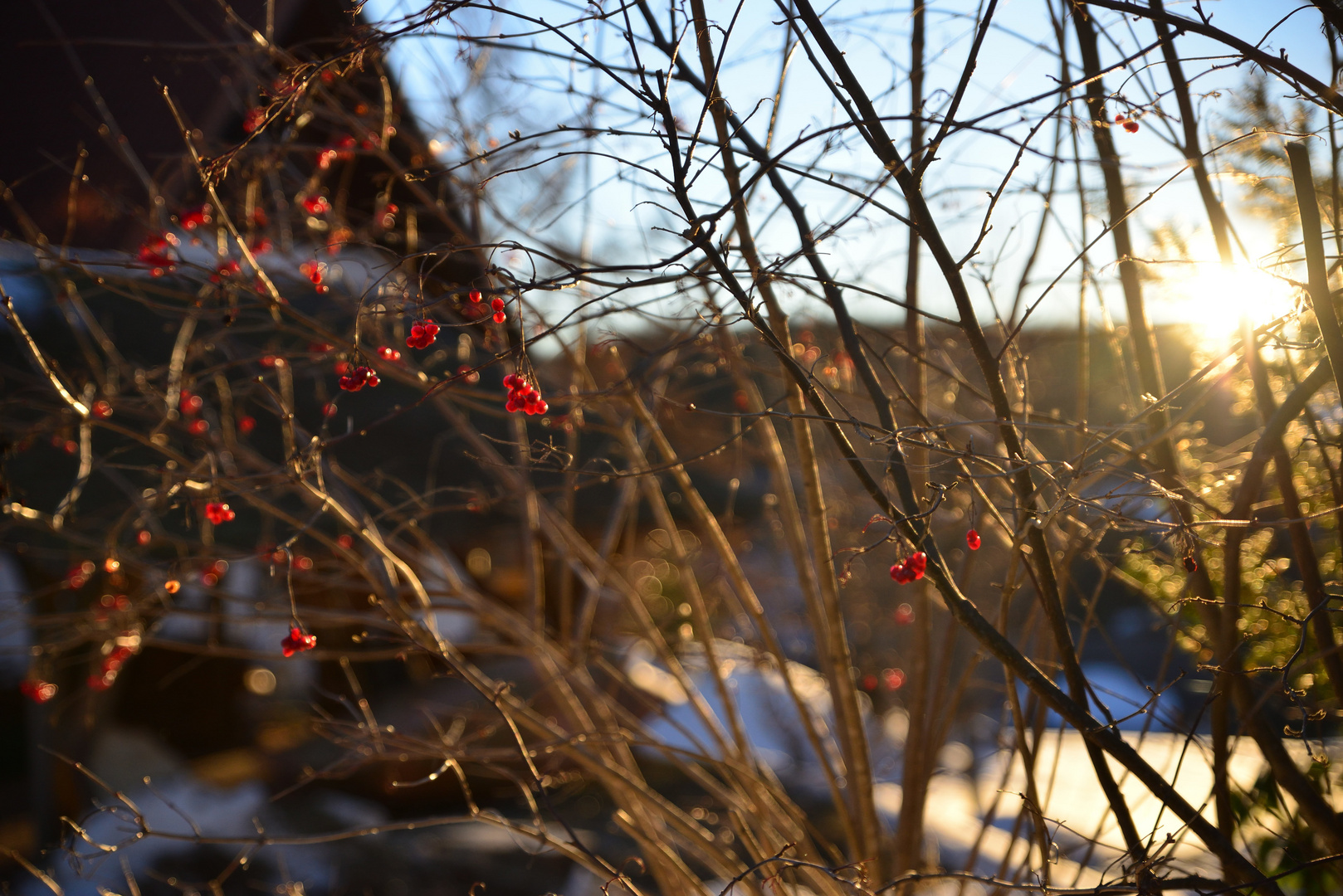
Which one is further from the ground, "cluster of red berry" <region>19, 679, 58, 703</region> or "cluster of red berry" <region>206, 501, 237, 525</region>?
"cluster of red berry" <region>206, 501, 237, 525</region>

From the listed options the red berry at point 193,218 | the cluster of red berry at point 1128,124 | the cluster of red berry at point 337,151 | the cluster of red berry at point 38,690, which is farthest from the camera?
the cluster of red berry at point 38,690

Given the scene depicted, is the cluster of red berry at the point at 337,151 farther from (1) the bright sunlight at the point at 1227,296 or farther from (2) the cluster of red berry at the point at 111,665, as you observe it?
(1) the bright sunlight at the point at 1227,296

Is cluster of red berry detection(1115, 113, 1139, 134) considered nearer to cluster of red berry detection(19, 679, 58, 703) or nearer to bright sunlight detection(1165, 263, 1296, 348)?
bright sunlight detection(1165, 263, 1296, 348)

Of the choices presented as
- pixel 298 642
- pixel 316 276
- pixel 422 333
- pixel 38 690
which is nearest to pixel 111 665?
pixel 38 690

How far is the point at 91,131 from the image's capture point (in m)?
3.98

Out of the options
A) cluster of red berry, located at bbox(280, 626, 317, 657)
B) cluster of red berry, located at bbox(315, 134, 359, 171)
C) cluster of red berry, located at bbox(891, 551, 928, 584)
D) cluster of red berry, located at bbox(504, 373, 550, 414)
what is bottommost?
cluster of red berry, located at bbox(280, 626, 317, 657)

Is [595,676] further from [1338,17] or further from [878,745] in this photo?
[1338,17]

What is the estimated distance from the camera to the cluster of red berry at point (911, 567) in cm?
136

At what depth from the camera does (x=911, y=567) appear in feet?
4.49

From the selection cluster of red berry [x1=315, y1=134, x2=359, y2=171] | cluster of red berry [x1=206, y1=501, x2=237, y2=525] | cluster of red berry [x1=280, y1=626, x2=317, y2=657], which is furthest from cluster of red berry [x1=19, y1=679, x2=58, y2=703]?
cluster of red berry [x1=315, y1=134, x2=359, y2=171]

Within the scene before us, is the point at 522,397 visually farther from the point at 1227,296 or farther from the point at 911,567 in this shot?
the point at 1227,296

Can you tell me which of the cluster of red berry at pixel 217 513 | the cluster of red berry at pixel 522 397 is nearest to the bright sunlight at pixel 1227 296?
the cluster of red berry at pixel 522 397

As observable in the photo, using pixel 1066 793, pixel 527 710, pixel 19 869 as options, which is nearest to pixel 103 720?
pixel 19 869

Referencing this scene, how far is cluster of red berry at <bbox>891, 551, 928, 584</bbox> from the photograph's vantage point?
1.36m
